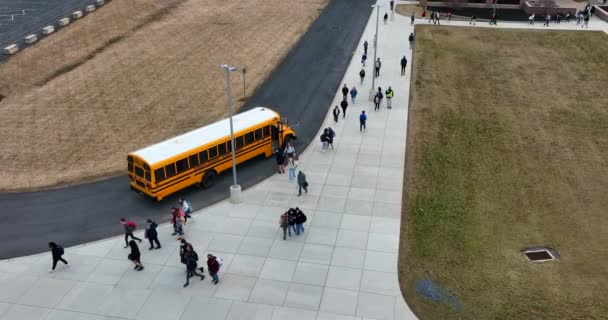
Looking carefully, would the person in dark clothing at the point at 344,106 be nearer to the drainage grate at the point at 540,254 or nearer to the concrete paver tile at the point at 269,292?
the drainage grate at the point at 540,254

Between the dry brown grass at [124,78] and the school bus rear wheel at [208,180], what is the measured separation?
211 inches

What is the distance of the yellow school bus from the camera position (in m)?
25.7

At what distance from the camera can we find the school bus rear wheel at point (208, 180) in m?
27.5

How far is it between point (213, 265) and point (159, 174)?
7.21 m

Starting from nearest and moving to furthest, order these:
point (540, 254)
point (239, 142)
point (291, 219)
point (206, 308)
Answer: point (206, 308), point (540, 254), point (291, 219), point (239, 142)

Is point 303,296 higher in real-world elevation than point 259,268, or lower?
lower

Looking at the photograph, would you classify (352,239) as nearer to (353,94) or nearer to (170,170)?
(170,170)

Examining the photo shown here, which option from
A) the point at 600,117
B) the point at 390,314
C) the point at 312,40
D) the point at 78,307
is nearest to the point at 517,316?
the point at 390,314

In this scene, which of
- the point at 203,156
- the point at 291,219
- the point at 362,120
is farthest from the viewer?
the point at 362,120

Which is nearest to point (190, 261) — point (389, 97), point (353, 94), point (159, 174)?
point (159, 174)

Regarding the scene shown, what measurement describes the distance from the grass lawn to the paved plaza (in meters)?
1.48

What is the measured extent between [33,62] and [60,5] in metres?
17.1

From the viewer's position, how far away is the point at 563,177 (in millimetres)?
28672

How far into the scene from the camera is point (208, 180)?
27734 mm
